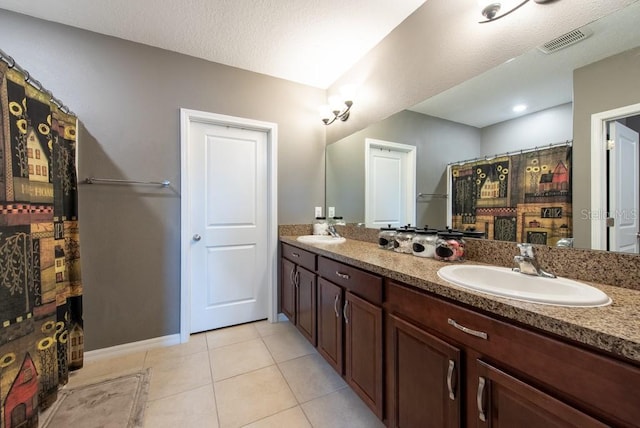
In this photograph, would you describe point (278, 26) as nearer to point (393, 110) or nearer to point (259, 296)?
→ point (393, 110)

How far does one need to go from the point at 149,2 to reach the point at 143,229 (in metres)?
1.61

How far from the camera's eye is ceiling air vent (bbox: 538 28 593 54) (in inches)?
40.8

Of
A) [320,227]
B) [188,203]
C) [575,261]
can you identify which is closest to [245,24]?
[188,203]

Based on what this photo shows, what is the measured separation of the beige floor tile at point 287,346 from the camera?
1996 millimetres

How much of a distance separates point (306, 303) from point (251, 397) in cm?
69

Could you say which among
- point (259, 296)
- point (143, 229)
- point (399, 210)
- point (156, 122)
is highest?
point (156, 122)

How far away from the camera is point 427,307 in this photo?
3.32 ft

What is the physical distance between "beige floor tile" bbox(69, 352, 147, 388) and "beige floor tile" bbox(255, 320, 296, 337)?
0.93m

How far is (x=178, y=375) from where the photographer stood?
1763 millimetres

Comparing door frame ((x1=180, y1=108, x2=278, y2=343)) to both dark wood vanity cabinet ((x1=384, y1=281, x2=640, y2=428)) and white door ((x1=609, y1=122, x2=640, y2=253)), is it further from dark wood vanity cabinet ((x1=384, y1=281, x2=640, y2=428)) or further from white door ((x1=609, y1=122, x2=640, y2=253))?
white door ((x1=609, y1=122, x2=640, y2=253))

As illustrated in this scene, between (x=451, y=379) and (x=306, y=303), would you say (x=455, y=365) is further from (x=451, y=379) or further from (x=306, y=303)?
(x=306, y=303)

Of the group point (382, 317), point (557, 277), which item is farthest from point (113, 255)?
point (557, 277)

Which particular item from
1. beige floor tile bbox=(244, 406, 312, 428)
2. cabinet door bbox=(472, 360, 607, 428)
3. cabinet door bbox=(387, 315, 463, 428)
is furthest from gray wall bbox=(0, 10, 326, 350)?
cabinet door bbox=(472, 360, 607, 428)

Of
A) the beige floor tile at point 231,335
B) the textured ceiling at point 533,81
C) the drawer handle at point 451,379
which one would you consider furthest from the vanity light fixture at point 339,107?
the beige floor tile at point 231,335
